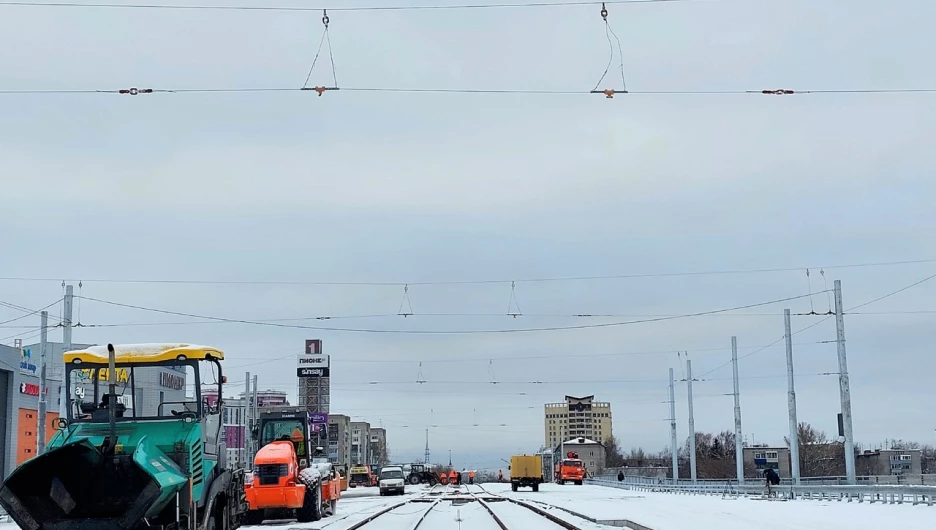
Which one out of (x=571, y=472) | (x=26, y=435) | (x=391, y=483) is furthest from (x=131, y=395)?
(x=571, y=472)

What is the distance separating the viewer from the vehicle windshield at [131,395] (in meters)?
16.4

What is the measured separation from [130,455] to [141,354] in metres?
2.09

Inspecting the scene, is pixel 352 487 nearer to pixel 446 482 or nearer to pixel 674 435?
pixel 446 482

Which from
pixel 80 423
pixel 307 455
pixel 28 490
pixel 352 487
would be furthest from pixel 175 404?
pixel 352 487

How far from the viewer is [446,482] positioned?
117 meters

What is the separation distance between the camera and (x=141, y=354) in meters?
16.3

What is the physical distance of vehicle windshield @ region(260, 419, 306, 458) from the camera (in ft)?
108

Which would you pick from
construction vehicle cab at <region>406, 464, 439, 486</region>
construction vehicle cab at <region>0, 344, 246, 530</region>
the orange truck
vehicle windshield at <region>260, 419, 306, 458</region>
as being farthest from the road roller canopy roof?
construction vehicle cab at <region>406, 464, 439, 486</region>

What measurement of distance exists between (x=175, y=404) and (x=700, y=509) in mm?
24057

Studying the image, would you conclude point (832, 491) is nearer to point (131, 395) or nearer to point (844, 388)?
point (844, 388)

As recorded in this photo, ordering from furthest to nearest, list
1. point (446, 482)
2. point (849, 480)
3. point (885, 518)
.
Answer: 1. point (446, 482)
2. point (849, 480)
3. point (885, 518)

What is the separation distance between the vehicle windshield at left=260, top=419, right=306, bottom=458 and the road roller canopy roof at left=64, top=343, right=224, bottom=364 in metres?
16.7

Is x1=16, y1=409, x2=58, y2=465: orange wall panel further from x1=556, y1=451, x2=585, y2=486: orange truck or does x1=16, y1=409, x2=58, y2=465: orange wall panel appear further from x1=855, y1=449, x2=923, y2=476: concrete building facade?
x1=855, y1=449, x2=923, y2=476: concrete building facade

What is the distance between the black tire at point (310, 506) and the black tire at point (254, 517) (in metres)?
1.15
